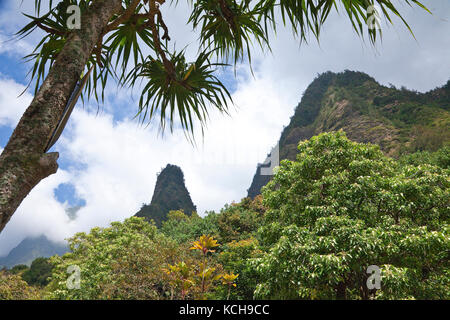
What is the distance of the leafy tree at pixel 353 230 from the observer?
4.16 m

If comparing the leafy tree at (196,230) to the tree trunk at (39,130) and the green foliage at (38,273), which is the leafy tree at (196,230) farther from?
the tree trunk at (39,130)

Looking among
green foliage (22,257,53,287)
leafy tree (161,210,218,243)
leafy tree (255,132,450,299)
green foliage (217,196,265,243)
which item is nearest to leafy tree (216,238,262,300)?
leafy tree (255,132,450,299)

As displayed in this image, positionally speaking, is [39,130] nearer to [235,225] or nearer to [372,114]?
[235,225]

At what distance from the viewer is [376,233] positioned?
427cm

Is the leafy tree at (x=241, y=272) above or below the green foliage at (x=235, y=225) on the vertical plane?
below

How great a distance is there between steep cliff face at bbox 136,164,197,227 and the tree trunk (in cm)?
5228

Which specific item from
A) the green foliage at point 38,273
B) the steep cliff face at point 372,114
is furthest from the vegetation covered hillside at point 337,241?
the steep cliff face at point 372,114

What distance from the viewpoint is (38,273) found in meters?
23.2

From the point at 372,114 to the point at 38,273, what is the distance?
46.0 m

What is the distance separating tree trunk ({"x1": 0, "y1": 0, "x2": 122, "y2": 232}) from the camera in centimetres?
106

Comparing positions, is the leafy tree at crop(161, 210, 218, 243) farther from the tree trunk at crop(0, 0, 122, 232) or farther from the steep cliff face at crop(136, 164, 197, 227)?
the steep cliff face at crop(136, 164, 197, 227)

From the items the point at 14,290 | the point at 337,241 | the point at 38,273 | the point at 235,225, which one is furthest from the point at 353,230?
the point at 38,273

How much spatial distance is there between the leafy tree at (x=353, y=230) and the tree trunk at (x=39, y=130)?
4009mm
